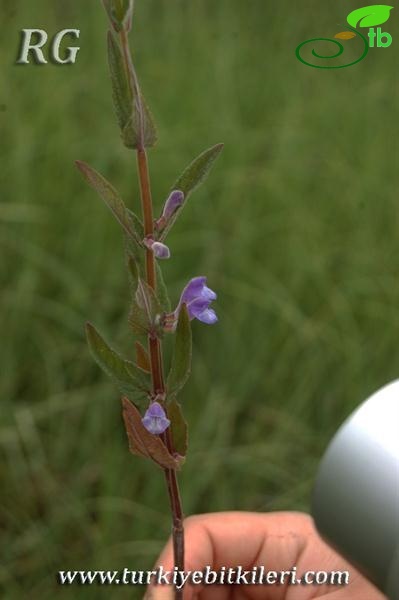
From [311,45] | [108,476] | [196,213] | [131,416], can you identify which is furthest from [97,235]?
[131,416]

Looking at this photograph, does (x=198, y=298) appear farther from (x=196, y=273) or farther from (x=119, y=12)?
(x=196, y=273)

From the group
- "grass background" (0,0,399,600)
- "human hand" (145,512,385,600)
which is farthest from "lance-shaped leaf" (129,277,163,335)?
"grass background" (0,0,399,600)

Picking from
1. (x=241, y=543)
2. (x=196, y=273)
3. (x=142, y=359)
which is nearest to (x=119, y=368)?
(x=142, y=359)

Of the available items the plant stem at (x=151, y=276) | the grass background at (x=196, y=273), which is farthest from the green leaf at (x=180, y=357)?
the grass background at (x=196, y=273)

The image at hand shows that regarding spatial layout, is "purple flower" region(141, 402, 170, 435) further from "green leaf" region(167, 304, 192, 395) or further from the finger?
the finger

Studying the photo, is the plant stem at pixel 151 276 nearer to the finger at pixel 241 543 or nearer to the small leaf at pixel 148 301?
the small leaf at pixel 148 301

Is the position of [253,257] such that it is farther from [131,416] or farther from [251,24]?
[131,416]
